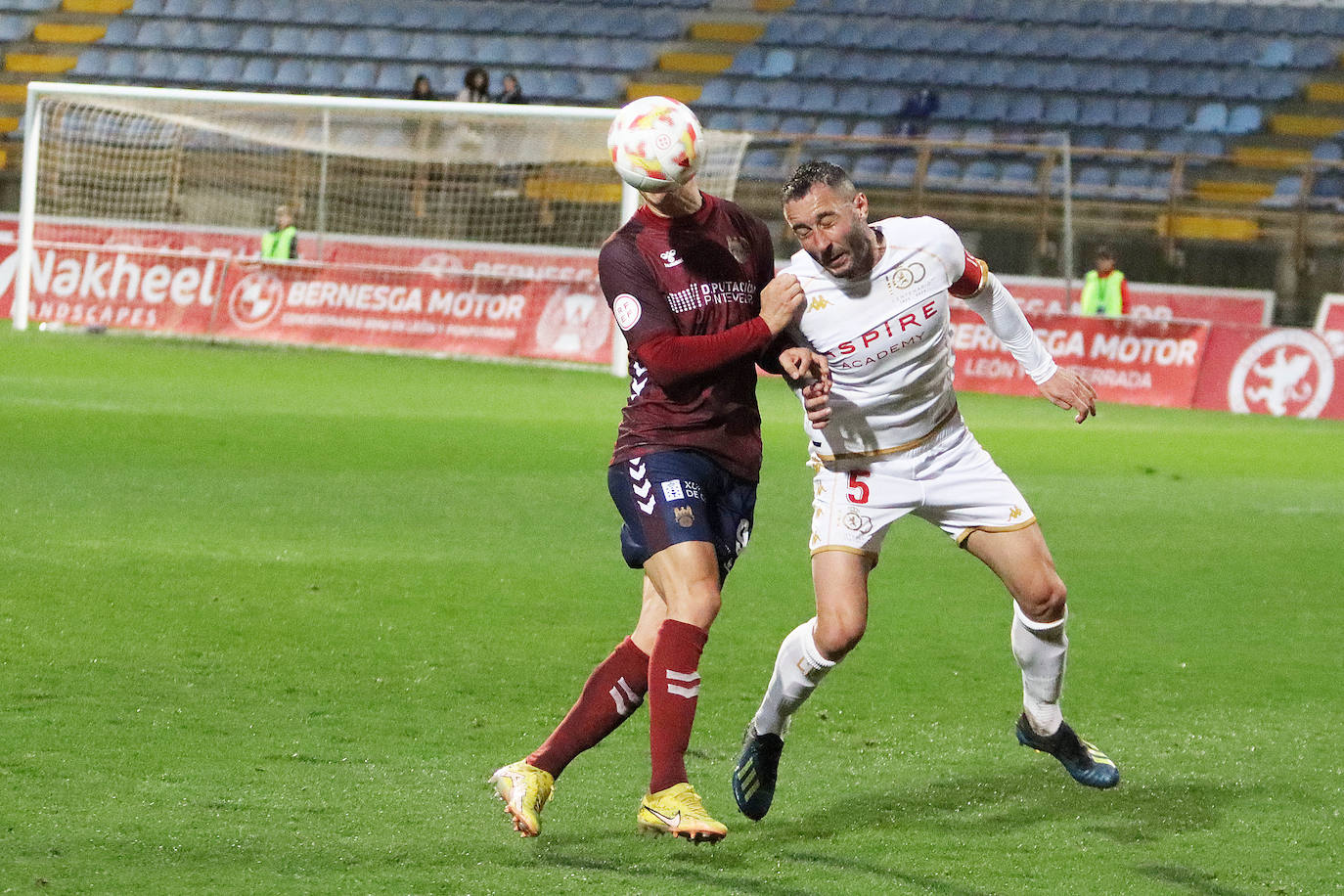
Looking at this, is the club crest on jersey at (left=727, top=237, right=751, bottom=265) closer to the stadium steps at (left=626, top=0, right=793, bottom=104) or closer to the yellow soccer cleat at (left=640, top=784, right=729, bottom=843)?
the yellow soccer cleat at (left=640, top=784, right=729, bottom=843)

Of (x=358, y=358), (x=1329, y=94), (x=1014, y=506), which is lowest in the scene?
(x=358, y=358)

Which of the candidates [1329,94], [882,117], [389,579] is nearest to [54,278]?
[882,117]

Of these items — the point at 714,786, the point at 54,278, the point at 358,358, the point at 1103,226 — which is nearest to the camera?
the point at 714,786

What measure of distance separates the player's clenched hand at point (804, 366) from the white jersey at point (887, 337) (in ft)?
1.07

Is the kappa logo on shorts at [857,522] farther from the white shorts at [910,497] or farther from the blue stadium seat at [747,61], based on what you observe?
the blue stadium seat at [747,61]

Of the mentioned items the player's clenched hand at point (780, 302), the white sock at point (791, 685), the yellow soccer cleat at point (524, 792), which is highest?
the player's clenched hand at point (780, 302)

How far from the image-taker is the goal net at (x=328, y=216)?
20.3 meters

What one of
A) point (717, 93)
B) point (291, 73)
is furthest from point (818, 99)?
point (291, 73)

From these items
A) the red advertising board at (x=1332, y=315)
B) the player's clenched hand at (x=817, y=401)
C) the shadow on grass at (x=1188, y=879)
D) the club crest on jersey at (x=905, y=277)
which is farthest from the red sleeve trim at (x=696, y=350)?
the red advertising board at (x=1332, y=315)

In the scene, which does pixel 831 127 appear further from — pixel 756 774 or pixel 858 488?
pixel 756 774

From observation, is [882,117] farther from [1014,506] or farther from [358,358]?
[1014,506]

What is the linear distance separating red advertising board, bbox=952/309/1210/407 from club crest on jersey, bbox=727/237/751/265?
1417cm

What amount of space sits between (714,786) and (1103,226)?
19.1 metres

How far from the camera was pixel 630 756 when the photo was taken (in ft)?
17.8
